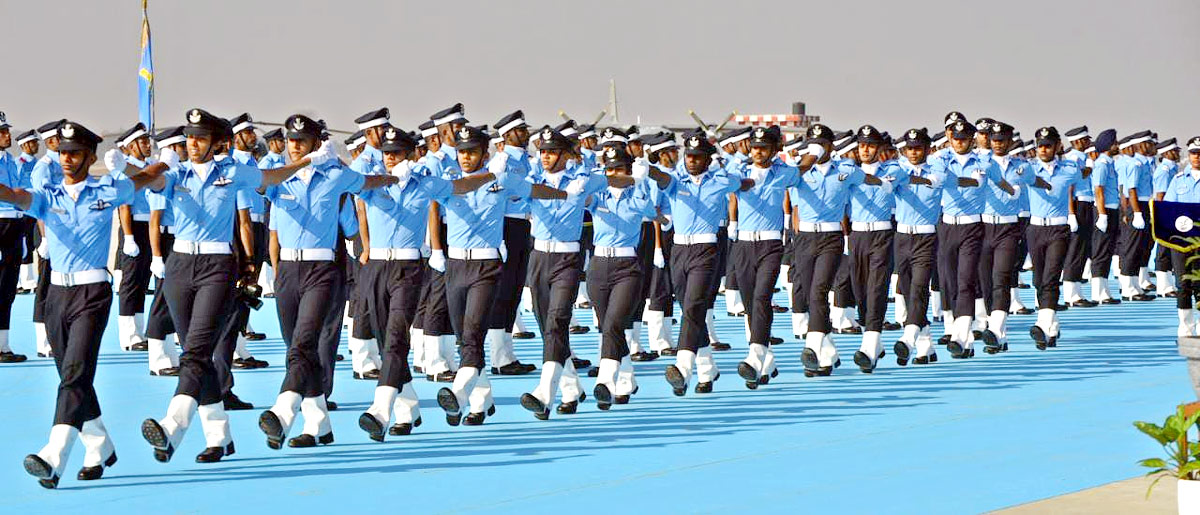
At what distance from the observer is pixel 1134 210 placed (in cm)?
2170

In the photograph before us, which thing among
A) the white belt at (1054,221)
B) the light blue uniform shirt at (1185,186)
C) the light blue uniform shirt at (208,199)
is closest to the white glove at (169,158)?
the light blue uniform shirt at (208,199)

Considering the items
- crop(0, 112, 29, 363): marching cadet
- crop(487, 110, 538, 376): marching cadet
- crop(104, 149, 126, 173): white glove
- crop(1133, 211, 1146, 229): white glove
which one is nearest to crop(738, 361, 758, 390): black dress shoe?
crop(487, 110, 538, 376): marching cadet

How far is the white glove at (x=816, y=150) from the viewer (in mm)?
14359

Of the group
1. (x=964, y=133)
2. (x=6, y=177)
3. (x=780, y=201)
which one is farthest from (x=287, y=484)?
(x=964, y=133)

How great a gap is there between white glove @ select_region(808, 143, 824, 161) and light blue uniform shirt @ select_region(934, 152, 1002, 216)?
4.95ft

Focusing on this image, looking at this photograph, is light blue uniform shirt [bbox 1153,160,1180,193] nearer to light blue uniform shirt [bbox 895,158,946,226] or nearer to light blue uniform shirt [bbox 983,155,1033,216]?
light blue uniform shirt [bbox 983,155,1033,216]

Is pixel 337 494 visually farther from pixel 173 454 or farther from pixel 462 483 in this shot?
pixel 173 454

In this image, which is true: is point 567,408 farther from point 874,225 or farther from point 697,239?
point 874,225

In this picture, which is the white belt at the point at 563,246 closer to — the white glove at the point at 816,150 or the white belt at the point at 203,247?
the white belt at the point at 203,247

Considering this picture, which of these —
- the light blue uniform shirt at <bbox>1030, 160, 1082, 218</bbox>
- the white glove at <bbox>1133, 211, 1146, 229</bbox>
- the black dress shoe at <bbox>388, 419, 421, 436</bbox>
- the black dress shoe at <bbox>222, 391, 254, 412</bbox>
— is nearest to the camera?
the black dress shoe at <bbox>388, 419, 421, 436</bbox>

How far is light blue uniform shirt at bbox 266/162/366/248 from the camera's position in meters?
10.7

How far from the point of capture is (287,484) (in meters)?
9.31

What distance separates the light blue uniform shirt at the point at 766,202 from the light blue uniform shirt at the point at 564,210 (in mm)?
1837

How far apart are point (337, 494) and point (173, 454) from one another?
5.47 feet
